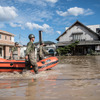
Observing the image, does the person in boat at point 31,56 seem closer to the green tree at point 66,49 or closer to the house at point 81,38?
the green tree at point 66,49

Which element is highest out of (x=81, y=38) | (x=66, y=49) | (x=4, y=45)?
(x=81, y=38)

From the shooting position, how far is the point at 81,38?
3117 cm

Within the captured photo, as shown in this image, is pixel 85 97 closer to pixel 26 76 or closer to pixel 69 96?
pixel 69 96

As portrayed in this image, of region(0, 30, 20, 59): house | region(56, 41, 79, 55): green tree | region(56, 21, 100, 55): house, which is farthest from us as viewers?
region(56, 21, 100, 55): house

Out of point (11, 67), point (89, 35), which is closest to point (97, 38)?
point (89, 35)

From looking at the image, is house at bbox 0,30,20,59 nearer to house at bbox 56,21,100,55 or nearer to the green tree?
the green tree

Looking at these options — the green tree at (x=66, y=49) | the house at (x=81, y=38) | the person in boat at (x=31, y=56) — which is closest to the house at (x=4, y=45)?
the green tree at (x=66, y=49)

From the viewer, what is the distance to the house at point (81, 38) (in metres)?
29.7

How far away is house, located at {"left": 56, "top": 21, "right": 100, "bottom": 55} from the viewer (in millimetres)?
29688

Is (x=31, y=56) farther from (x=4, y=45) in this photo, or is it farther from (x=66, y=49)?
(x=66, y=49)

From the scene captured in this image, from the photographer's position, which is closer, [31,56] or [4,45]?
[31,56]

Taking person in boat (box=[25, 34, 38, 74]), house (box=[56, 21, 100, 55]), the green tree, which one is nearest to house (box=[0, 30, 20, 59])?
the green tree

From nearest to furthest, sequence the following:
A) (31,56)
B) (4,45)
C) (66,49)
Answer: (31,56)
(4,45)
(66,49)

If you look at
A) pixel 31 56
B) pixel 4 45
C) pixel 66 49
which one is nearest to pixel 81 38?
pixel 66 49
